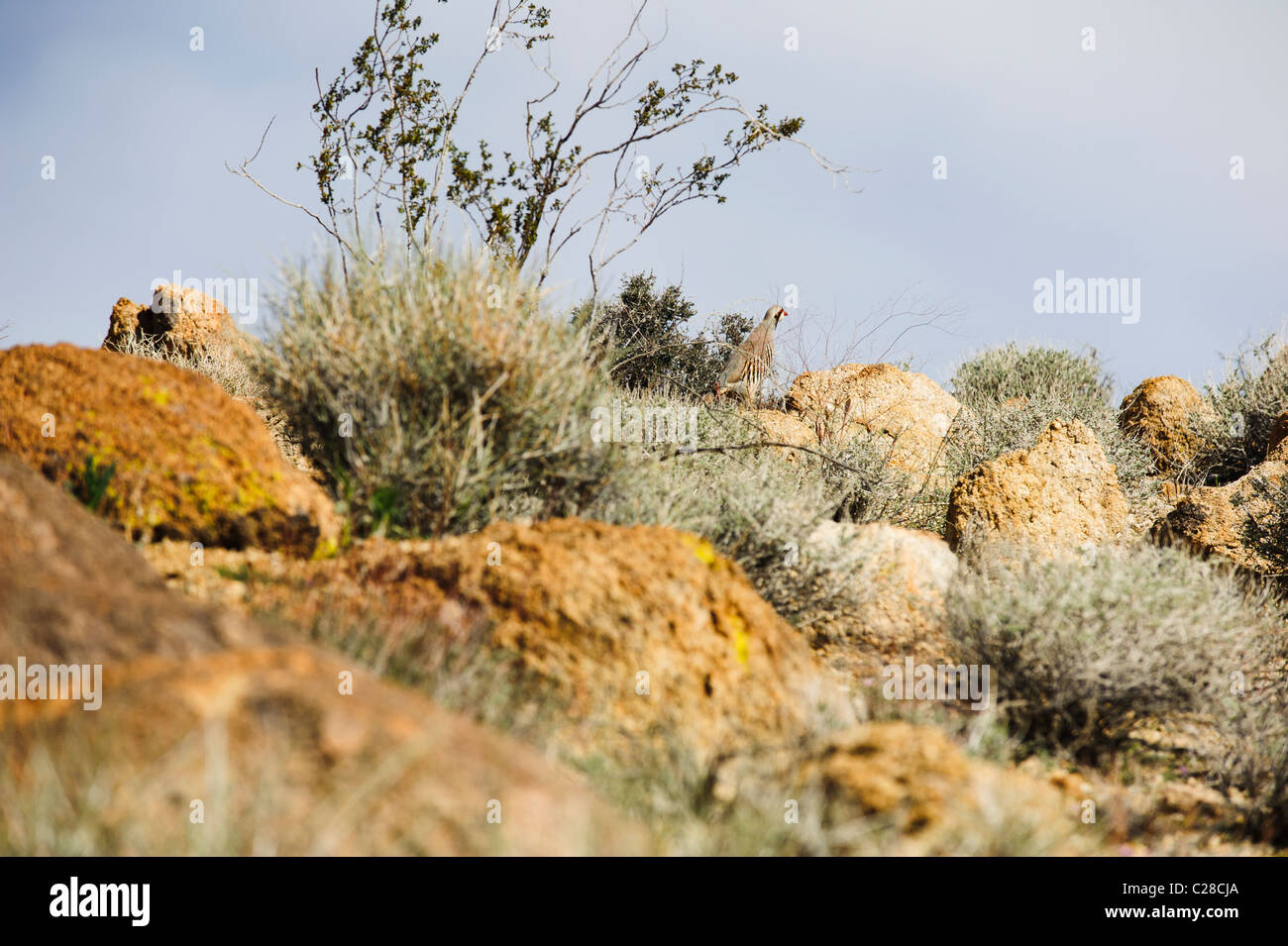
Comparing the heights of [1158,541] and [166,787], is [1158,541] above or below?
above

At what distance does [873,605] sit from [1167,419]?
8.77m

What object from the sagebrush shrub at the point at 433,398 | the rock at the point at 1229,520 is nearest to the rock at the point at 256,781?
the sagebrush shrub at the point at 433,398

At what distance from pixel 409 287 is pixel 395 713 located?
3.23 metres

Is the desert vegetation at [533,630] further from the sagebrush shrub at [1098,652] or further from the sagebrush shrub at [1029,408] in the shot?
the sagebrush shrub at [1029,408]

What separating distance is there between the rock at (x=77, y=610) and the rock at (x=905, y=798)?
155 centimetres

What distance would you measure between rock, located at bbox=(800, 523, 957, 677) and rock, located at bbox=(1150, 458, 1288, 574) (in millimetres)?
3014

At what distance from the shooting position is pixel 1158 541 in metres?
7.75

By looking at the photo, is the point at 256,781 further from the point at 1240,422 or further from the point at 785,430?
the point at 1240,422

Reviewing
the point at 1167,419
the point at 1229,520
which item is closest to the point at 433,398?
the point at 1229,520

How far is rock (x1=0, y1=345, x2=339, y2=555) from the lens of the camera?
147 inches

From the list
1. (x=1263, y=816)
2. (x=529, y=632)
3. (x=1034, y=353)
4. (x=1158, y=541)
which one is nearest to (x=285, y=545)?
(x=529, y=632)

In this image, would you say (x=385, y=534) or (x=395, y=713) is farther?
(x=385, y=534)

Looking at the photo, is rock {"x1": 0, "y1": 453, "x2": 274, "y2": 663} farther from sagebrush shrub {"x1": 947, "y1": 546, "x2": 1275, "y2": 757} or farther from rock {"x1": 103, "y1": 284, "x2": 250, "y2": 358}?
rock {"x1": 103, "y1": 284, "x2": 250, "y2": 358}
